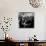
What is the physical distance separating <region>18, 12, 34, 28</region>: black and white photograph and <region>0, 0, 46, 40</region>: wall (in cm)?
13

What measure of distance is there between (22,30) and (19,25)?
24cm

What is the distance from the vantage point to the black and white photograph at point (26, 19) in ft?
17.3

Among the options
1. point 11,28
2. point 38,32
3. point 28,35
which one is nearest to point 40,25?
point 38,32

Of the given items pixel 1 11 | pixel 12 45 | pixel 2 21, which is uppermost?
pixel 1 11

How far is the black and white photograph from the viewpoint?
526 cm

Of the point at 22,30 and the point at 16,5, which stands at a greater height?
the point at 16,5

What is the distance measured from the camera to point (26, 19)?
5.27m

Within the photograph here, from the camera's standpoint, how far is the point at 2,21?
5160 millimetres

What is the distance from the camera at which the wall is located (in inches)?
205

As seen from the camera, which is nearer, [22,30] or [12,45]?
[12,45]

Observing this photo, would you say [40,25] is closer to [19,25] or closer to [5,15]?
[19,25]

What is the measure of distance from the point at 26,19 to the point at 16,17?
0.42 m

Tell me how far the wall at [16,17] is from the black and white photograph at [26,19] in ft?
0.42

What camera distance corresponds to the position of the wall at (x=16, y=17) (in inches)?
205
